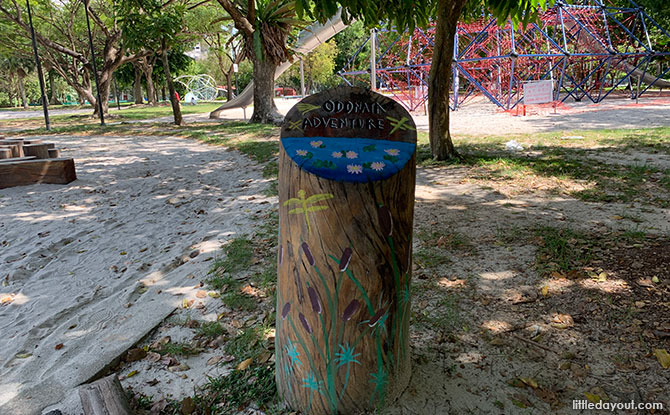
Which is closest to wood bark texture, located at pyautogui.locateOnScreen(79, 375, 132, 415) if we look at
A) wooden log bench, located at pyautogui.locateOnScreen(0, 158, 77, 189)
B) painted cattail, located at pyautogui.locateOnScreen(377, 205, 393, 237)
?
painted cattail, located at pyautogui.locateOnScreen(377, 205, 393, 237)

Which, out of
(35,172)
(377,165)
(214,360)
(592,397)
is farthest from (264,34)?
(592,397)

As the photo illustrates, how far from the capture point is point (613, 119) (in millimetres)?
13031

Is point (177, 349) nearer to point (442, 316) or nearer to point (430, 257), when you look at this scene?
point (442, 316)

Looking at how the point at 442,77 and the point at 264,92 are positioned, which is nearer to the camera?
the point at 442,77

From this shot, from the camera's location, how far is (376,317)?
2.01 metres

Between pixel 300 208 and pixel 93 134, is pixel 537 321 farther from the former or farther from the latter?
pixel 93 134

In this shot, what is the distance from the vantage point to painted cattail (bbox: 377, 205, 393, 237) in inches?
75.4

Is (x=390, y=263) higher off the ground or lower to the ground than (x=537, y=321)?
higher

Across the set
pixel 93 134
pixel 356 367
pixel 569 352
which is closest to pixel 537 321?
pixel 569 352

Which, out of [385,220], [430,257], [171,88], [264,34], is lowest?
[430,257]

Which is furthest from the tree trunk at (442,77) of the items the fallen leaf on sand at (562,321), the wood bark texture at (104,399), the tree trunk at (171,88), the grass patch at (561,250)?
the tree trunk at (171,88)

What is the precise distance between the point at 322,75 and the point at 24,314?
43.3 m

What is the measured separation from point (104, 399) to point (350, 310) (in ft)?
4.47

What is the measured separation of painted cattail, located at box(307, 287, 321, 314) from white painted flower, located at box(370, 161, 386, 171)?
57 centimetres
